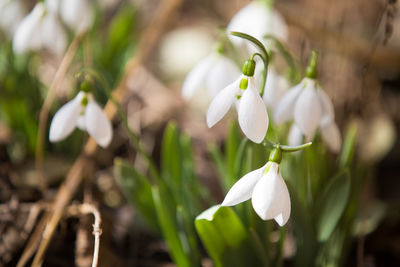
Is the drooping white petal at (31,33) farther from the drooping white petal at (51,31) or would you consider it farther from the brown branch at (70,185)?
the brown branch at (70,185)

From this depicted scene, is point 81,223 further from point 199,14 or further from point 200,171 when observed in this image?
point 199,14

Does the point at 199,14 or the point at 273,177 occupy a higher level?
the point at 273,177

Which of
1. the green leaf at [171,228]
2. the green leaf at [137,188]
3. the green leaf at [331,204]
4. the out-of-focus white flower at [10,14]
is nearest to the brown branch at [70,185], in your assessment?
the green leaf at [137,188]

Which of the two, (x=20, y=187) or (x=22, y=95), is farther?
(x=22, y=95)

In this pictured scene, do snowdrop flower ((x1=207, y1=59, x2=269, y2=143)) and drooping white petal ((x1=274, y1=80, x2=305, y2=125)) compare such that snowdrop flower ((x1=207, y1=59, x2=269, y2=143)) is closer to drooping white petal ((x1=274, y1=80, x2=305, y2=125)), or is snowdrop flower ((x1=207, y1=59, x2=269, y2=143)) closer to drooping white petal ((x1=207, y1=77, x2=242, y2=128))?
drooping white petal ((x1=207, y1=77, x2=242, y2=128))

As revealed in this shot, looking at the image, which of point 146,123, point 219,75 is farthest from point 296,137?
point 146,123

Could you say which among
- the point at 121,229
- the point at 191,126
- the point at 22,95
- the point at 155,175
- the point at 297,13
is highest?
the point at 22,95

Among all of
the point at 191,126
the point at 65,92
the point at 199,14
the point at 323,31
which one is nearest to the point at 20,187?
the point at 65,92

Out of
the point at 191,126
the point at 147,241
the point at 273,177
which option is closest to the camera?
the point at 273,177
